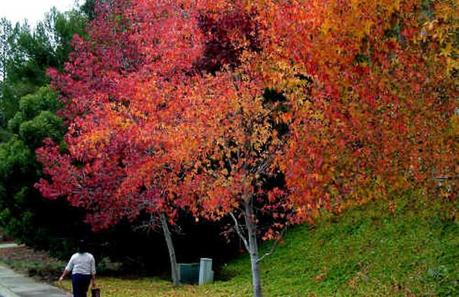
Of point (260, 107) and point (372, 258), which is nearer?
point (260, 107)

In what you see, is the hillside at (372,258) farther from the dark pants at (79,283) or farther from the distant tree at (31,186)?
the distant tree at (31,186)

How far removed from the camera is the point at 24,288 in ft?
58.8

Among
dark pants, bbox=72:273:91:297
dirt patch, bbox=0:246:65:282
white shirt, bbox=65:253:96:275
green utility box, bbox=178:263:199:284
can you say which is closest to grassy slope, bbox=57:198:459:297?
green utility box, bbox=178:263:199:284

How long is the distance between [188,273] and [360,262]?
6128 mm

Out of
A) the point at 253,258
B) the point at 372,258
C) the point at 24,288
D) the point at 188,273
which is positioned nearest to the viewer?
the point at 253,258

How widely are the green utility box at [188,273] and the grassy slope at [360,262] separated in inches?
24.4

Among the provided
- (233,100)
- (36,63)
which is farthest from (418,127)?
(36,63)

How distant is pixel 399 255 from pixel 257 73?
18.0 feet

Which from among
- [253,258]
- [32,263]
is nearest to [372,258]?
[253,258]

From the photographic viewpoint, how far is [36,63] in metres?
27.4

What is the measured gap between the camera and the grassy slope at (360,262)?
42.1ft

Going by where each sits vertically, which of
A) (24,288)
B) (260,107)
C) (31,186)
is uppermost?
(31,186)

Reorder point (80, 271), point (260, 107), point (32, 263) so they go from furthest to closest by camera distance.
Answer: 1. point (32, 263)
2. point (80, 271)
3. point (260, 107)

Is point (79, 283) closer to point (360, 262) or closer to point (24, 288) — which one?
point (24, 288)
